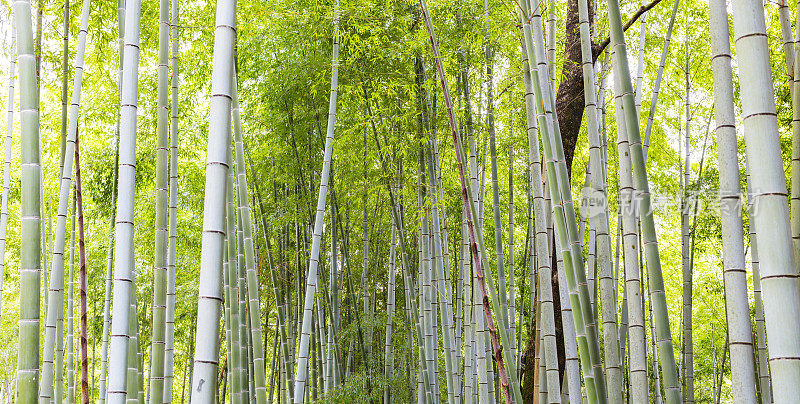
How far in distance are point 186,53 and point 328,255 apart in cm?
243

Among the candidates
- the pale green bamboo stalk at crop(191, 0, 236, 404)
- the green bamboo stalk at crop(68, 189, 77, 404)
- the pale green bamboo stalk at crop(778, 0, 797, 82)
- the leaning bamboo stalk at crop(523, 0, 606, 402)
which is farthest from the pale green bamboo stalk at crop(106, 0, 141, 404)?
the green bamboo stalk at crop(68, 189, 77, 404)

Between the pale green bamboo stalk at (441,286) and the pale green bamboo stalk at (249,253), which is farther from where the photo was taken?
the pale green bamboo stalk at (441,286)

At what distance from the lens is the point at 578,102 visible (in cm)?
443

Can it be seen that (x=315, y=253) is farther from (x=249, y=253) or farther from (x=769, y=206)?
(x=769, y=206)

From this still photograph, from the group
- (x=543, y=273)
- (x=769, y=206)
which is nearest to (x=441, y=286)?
(x=543, y=273)

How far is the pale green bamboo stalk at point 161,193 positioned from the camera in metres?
2.20

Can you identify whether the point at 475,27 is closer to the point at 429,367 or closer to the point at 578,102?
the point at 578,102

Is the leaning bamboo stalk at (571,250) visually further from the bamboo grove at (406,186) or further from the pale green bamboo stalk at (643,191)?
the pale green bamboo stalk at (643,191)

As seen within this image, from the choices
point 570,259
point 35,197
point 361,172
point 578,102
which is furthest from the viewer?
point 361,172

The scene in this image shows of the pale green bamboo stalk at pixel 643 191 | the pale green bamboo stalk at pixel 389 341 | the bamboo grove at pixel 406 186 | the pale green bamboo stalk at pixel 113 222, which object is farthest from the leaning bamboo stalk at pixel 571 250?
the pale green bamboo stalk at pixel 389 341

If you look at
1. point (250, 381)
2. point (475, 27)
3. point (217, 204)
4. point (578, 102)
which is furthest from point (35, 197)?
point (250, 381)

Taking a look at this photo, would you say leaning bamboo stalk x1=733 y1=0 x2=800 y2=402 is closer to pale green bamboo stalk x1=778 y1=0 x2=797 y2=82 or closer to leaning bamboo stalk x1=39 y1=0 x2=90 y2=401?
pale green bamboo stalk x1=778 y1=0 x2=797 y2=82

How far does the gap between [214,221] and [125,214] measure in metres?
0.60

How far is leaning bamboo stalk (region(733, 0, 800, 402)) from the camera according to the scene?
1.08 metres
